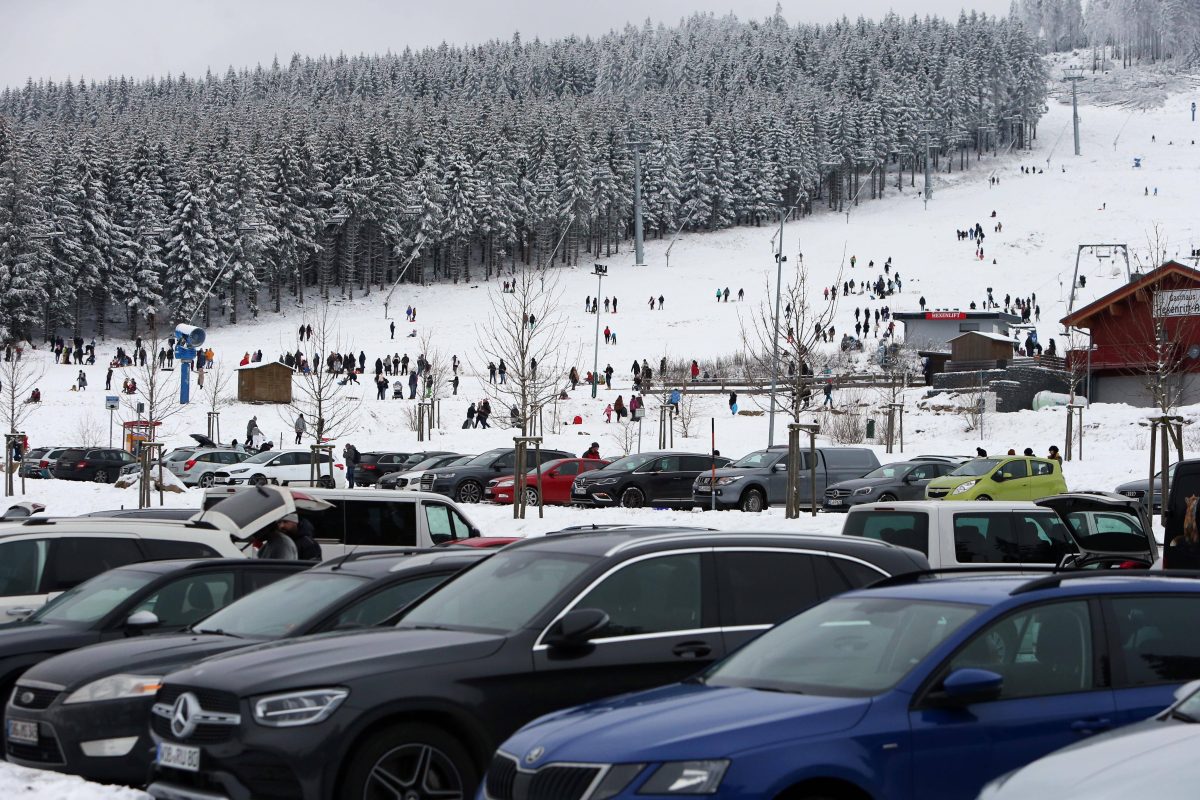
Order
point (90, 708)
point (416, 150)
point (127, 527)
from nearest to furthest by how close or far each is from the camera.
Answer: point (90, 708) → point (127, 527) → point (416, 150)

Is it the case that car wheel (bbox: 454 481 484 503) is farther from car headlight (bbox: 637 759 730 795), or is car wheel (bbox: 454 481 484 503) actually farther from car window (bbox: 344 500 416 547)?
car headlight (bbox: 637 759 730 795)

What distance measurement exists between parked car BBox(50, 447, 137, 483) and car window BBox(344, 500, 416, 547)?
29.0 meters

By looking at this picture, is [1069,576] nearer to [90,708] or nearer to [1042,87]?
[90,708]

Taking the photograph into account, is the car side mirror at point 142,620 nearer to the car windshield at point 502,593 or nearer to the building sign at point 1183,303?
the car windshield at point 502,593

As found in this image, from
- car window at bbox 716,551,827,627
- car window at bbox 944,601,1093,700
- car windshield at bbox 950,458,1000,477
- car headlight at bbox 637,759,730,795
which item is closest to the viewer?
car headlight at bbox 637,759,730,795

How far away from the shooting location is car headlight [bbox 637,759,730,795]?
5457 millimetres

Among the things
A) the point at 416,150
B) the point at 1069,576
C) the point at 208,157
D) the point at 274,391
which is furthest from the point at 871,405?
the point at 416,150

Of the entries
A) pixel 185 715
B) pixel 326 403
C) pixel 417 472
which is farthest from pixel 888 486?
pixel 326 403

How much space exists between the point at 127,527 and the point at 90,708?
13.8 ft

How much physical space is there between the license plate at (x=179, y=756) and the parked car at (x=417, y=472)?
25.6 m

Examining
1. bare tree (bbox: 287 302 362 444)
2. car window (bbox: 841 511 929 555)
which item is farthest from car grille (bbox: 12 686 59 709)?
bare tree (bbox: 287 302 362 444)

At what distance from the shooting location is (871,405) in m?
58.9

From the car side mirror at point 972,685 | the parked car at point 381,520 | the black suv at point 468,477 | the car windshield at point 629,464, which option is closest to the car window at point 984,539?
the parked car at point 381,520

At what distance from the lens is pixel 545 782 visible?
18.6 feet
